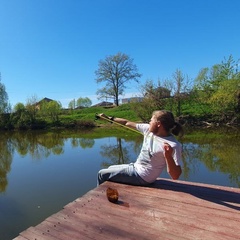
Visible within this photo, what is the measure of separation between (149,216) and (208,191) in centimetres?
109

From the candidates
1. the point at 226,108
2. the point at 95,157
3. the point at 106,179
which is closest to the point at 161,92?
the point at 226,108

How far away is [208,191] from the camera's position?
323 centimetres

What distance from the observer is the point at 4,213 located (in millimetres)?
5445

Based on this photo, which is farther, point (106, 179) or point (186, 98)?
point (186, 98)

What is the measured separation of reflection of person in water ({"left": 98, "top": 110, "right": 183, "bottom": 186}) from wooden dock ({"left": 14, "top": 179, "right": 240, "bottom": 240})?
189 mm

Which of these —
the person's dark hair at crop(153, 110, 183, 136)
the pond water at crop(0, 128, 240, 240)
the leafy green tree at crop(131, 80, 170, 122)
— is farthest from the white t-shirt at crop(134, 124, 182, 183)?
the leafy green tree at crop(131, 80, 170, 122)

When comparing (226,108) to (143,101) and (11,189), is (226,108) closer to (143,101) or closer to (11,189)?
(143,101)

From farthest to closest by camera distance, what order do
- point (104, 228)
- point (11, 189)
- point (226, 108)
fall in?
1. point (226, 108)
2. point (11, 189)
3. point (104, 228)

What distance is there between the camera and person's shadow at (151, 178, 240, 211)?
9.42ft

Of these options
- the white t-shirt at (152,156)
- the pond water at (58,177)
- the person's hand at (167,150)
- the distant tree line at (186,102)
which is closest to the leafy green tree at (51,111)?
the distant tree line at (186,102)

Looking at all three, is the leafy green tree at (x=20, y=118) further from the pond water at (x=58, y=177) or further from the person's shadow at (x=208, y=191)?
the person's shadow at (x=208, y=191)

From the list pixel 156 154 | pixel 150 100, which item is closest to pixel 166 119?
pixel 156 154

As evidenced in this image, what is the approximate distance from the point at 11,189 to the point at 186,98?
23.3 meters

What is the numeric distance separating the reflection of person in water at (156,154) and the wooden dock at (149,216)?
0.62 feet
